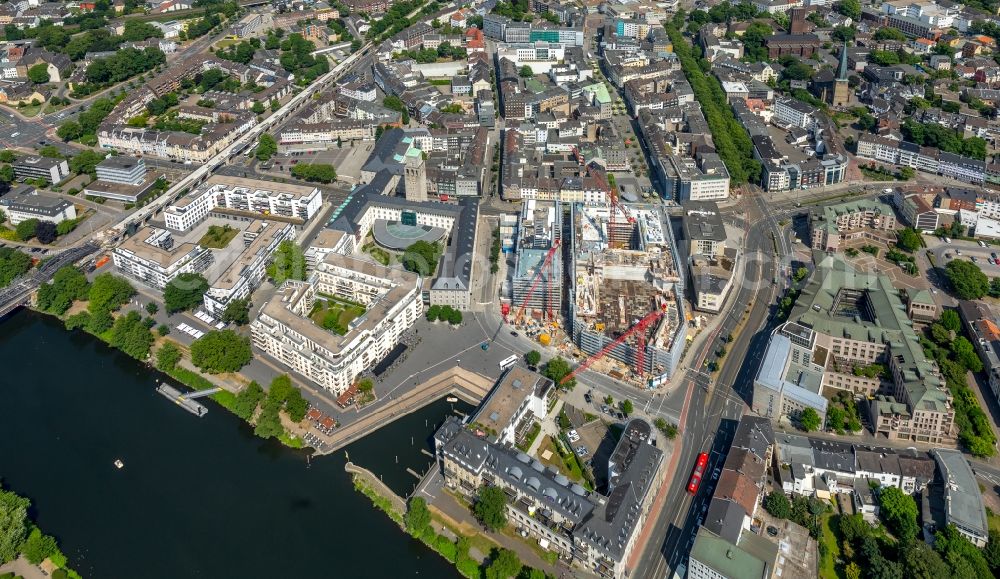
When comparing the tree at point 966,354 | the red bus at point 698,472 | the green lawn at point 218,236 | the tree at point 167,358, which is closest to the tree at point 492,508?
the red bus at point 698,472

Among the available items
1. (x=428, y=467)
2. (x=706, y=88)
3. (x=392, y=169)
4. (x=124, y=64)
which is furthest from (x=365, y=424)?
(x=124, y=64)

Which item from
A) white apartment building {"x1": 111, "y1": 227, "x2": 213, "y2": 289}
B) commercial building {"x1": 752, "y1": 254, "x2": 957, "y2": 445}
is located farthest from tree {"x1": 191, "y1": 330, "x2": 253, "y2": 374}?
commercial building {"x1": 752, "y1": 254, "x2": 957, "y2": 445}

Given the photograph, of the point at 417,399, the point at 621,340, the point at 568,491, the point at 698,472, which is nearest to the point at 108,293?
the point at 417,399

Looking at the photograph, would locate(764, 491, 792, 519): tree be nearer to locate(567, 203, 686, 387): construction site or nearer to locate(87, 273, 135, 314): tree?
locate(567, 203, 686, 387): construction site

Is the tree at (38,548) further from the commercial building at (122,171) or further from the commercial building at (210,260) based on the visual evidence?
the commercial building at (122,171)

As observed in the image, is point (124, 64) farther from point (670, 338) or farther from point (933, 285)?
point (933, 285)
